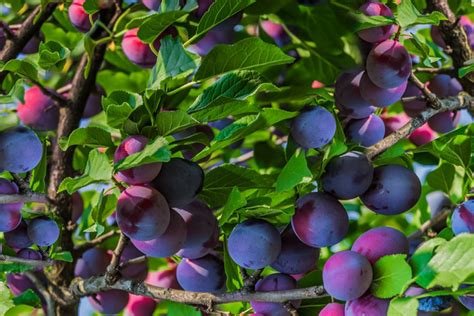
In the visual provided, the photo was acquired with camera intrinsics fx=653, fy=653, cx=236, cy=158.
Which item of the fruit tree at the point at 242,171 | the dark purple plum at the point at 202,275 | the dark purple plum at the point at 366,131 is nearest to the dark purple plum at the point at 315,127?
the fruit tree at the point at 242,171

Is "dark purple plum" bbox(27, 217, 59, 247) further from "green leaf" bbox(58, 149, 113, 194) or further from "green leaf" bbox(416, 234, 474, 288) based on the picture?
"green leaf" bbox(416, 234, 474, 288)

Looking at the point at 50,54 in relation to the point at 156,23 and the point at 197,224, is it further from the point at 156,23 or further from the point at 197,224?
the point at 197,224

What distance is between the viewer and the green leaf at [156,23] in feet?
2.49

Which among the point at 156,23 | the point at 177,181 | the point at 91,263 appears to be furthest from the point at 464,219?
the point at 91,263

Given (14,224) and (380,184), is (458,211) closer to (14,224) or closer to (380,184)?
(380,184)

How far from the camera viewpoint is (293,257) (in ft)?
2.65

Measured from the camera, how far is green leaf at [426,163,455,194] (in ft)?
3.31

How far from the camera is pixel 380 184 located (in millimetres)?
809

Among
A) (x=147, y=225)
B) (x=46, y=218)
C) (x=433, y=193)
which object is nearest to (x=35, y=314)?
(x=46, y=218)

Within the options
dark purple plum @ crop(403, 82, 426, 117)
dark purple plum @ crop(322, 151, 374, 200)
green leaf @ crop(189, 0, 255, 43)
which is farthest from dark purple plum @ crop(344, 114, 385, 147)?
green leaf @ crop(189, 0, 255, 43)

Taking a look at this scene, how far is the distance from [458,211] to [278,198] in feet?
0.74

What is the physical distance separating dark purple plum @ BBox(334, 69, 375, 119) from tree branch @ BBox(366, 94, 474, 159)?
11cm

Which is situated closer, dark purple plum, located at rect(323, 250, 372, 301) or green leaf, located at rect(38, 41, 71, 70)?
dark purple plum, located at rect(323, 250, 372, 301)

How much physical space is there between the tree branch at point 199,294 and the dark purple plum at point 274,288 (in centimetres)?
3
